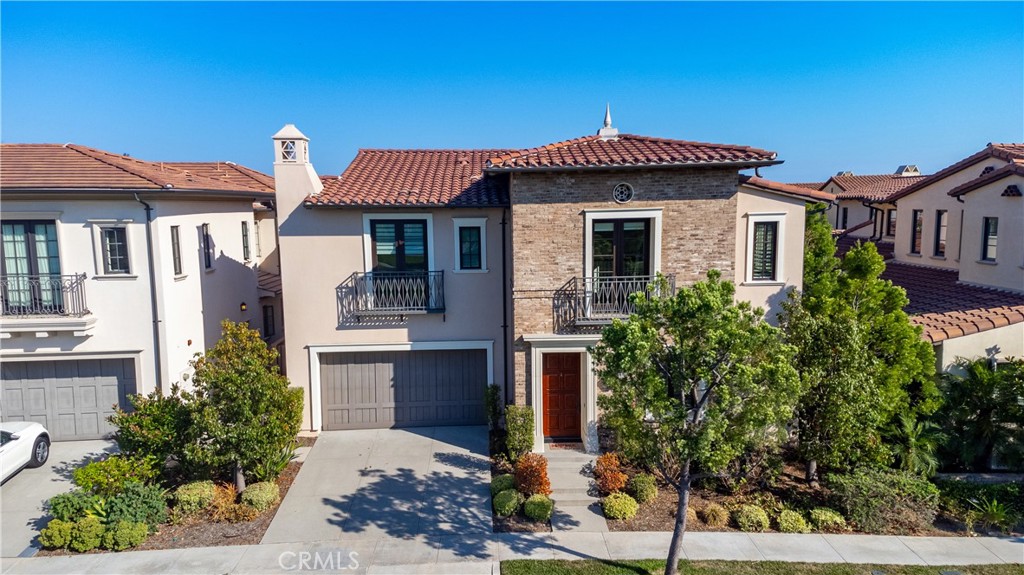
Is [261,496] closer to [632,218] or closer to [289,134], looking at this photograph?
[289,134]

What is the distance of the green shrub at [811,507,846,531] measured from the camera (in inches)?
421

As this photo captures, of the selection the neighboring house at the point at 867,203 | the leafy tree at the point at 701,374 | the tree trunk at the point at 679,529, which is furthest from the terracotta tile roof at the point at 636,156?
the neighboring house at the point at 867,203

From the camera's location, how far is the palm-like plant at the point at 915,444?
37.8ft

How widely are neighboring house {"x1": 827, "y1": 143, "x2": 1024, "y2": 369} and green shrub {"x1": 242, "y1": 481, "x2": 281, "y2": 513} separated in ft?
47.7

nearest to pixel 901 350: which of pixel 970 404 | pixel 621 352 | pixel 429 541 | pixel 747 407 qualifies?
pixel 970 404

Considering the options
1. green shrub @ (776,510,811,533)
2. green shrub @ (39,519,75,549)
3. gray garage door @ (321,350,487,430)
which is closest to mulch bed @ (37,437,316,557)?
green shrub @ (39,519,75,549)

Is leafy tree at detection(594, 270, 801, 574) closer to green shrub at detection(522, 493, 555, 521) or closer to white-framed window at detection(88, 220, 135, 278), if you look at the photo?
green shrub at detection(522, 493, 555, 521)

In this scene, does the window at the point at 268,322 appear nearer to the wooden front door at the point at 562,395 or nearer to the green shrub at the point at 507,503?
the wooden front door at the point at 562,395

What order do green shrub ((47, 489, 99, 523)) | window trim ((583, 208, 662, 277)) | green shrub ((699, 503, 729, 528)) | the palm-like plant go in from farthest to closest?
window trim ((583, 208, 662, 277)) < the palm-like plant < green shrub ((699, 503, 729, 528)) < green shrub ((47, 489, 99, 523))

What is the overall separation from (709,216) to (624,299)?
2.62 m

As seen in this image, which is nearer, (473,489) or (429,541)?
(429,541)

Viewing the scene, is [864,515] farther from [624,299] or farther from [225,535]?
[225,535]

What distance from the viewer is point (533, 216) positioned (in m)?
12.9

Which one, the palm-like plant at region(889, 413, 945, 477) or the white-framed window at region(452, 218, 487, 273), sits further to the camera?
the white-framed window at region(452, 218, 487, 273)
